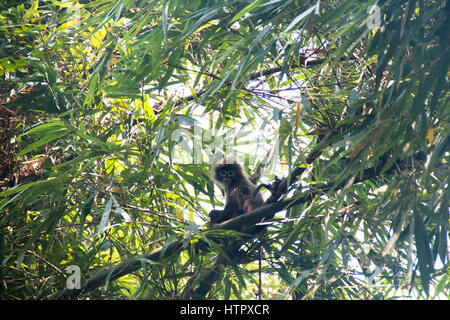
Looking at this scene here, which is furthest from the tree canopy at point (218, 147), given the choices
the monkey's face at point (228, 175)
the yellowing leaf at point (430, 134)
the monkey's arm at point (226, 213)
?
the monkey's face at point (228, 175)

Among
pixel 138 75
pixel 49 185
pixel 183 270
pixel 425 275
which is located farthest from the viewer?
pixel 183 270

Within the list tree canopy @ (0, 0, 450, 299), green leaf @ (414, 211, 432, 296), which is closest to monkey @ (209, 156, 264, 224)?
tree canopy @ (0, 0, 450, 299)

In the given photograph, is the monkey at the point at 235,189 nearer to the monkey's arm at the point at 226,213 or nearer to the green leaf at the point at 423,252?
the monkey's arm at the point at 226,213

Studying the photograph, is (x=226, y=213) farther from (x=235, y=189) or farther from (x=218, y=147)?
(x=218, y=147)

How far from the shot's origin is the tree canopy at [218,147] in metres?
1.99

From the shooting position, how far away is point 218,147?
8.73 ft

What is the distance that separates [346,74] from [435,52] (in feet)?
2.89

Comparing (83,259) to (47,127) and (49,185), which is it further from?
(47,127)

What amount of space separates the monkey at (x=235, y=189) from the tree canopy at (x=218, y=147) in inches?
23.2

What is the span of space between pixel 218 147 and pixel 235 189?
1521 mm

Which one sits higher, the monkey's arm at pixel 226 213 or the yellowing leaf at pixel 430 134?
the monkey's arm at pixel 226 213

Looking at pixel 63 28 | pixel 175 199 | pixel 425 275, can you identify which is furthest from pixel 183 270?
pixel 63 28

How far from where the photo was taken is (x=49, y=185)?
2445 millimetres
